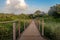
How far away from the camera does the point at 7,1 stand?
4809 mm

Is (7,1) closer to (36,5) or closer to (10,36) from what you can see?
(36,5)

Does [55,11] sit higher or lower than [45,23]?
higher

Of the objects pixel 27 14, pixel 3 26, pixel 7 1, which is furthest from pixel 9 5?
pixel 3 26

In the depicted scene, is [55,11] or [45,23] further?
[45,23]

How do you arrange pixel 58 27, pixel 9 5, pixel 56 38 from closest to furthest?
1. pixel 56 38
2. pixel 58 27
3. pixel 9 5

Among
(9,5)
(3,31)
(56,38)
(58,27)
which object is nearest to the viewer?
(3,31)

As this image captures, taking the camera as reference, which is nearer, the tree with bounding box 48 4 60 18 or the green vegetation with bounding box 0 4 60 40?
the green vegetation with bounding box 0 4 60 40

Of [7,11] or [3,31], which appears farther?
[7,11]

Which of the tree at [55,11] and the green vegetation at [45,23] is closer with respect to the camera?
the green vegetation at [45,23]

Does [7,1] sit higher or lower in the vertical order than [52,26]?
higher

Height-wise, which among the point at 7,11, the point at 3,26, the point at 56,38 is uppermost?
the point at 7,11

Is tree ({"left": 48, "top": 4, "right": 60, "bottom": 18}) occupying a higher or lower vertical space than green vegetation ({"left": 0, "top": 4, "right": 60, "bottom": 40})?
higher

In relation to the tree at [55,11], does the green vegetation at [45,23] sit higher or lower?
lower

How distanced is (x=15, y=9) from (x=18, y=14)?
159mm
